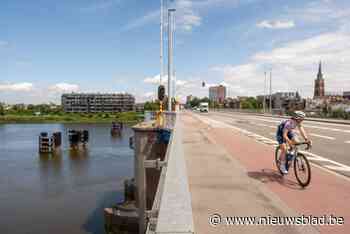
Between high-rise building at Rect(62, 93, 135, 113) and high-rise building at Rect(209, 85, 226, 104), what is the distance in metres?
47.5

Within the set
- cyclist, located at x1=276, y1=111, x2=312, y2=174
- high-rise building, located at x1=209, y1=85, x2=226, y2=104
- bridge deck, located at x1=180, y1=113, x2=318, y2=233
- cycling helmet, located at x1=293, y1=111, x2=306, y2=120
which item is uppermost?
high-rise building, located at x1=209, y1=85, x2=226, y2=104

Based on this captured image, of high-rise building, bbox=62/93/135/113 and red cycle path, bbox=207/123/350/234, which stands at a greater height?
high-rise building, bbox=62/93/135/113

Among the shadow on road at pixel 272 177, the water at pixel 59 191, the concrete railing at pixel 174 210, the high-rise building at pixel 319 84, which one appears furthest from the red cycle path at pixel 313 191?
the high-rise building at pixel 319 84

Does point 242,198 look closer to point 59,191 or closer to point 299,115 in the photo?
point 299,115

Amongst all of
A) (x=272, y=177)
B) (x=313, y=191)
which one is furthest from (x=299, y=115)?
(x=313, y=191)

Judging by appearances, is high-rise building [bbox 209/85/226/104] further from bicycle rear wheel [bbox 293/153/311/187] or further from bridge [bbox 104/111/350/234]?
bicycle rear wheel [bbox 293/153/311/187]

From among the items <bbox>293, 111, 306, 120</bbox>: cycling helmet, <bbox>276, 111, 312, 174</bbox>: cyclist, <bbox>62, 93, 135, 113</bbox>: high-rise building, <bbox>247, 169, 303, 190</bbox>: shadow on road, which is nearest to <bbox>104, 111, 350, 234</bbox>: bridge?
<bbox>247, 169, 303, 190</bbox>: shadow on road

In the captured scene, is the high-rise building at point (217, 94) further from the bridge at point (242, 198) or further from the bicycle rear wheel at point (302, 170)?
the bicycle rear wheel at point (302, 170)

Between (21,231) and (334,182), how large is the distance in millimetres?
18033

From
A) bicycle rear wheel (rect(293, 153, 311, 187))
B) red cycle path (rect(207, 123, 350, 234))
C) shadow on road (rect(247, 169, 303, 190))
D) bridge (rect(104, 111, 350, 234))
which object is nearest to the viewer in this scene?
bridge (rect(104, 111, 350, 234))

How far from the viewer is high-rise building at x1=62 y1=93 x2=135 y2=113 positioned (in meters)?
181

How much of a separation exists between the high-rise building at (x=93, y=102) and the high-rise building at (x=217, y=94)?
47528 mm

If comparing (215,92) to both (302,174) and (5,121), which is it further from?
(302,174)

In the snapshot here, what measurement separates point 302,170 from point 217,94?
185521mm
